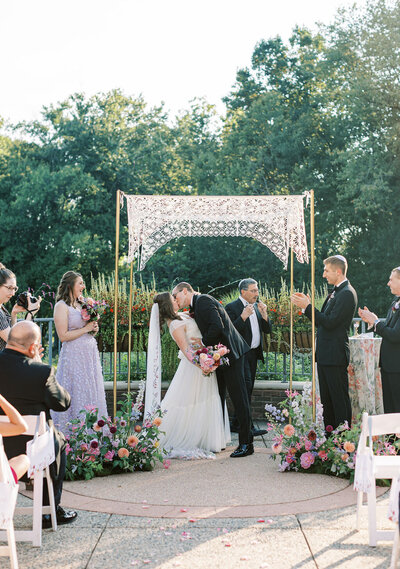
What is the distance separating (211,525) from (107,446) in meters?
1.75

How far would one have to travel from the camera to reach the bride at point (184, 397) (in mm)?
6480

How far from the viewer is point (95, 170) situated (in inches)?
1114

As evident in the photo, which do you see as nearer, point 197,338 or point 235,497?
point 235,497

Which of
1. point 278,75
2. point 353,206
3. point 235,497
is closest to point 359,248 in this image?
point 353,206

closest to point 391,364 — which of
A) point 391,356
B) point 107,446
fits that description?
point 391,356

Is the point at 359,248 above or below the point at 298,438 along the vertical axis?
above

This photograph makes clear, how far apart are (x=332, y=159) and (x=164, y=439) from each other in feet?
65.6

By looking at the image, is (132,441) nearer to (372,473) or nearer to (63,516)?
(63,516)

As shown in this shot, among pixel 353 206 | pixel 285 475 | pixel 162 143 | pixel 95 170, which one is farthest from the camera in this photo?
pixel 162 143

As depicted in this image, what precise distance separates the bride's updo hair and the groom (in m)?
0.13

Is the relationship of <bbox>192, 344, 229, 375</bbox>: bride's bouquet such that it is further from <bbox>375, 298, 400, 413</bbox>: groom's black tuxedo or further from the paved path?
<bbox>375, 298, 400, 413</bbox>: groom's black tuxedo

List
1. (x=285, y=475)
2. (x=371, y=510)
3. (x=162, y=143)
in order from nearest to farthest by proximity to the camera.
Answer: (x=371, y=510)
(x=285, y=475)
(x=162, y=143)

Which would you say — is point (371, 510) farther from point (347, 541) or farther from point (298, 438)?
point (298, 438)

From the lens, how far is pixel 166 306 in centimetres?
642
